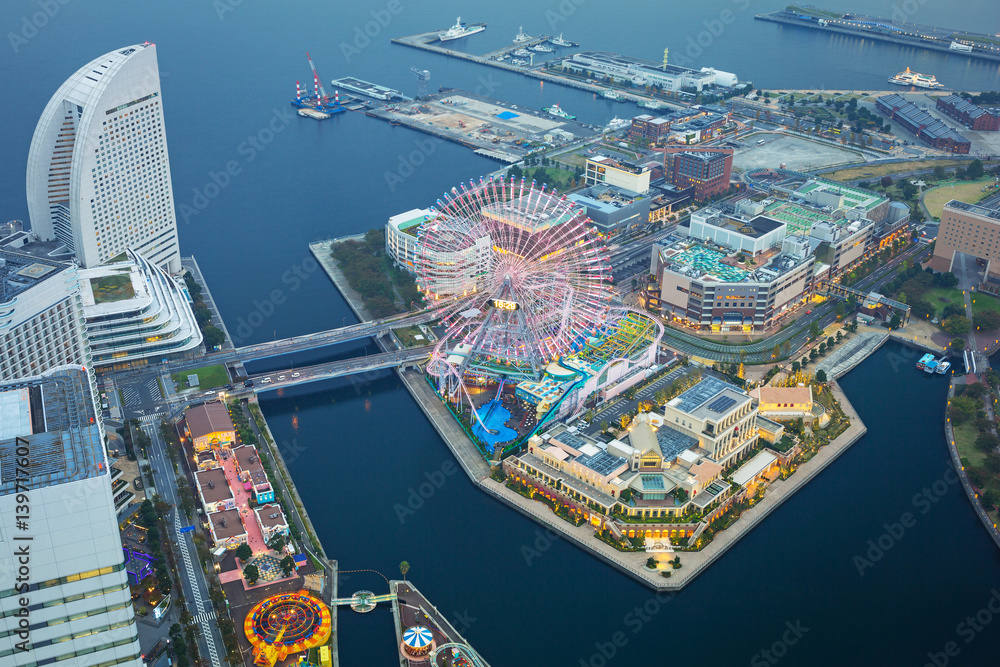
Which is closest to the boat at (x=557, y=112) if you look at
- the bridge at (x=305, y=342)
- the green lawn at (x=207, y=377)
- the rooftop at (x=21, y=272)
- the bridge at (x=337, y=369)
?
the bridge at (x=305, y=342)

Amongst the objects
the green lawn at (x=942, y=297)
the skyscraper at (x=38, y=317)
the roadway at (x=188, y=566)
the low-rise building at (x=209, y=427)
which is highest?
the skyscraper at (x=38, y=317)

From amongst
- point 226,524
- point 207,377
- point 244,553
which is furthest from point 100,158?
point 244,553

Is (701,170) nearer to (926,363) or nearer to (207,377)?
(926,363)

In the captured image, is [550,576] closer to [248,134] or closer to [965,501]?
[965,501]

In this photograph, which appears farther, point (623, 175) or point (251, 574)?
point (623, 175)

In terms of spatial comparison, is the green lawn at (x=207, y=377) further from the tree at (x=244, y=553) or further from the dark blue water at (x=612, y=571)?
the tree at (x=244, y=553)

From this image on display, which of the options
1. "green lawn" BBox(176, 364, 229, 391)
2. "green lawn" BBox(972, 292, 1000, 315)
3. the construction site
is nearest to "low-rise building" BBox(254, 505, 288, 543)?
"green lawn" BBox(176, 364, 229, 391)

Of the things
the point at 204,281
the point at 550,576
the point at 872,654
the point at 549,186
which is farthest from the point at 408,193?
the point at 872,654

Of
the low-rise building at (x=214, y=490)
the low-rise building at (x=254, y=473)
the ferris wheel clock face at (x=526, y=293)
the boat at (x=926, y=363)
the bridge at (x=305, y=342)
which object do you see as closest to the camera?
the low-rise building at (x=214, y=490)
